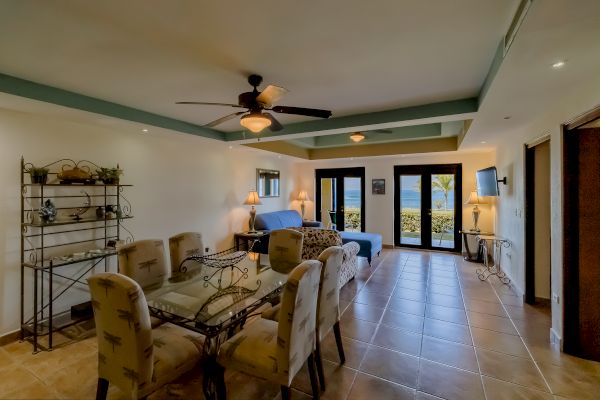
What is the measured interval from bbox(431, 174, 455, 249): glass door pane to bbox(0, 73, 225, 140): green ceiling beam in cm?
558

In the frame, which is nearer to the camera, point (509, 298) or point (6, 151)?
point (6, 151)

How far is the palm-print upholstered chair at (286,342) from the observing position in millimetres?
1712

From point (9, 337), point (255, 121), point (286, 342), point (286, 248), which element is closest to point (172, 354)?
point (286, 342)

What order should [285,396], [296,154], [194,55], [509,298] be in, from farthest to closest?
[296,154]
[509,298]
[194,55]
[285,396]

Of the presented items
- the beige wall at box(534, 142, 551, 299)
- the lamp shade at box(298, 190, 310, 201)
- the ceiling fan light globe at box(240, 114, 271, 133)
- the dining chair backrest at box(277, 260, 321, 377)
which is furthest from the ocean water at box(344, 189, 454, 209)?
the dining chair backrest at box(277, 260, 321, 377)

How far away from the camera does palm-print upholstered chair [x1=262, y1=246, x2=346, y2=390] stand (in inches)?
85.2

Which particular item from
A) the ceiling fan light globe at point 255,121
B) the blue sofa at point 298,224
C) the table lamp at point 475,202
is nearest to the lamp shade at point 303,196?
the blue sofa at point 298,224

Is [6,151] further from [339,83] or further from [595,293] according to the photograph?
[595,293]

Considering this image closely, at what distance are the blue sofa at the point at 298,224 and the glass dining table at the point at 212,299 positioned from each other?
2642mm

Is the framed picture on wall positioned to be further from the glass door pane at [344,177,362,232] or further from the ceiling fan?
the ceiling fan

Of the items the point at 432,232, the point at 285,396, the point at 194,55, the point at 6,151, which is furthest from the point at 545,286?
the point at 6,151

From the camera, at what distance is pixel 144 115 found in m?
3.54

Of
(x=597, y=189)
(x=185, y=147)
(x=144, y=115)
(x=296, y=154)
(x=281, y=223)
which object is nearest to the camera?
(x=597, y=189)

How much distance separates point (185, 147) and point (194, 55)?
2905 mm
